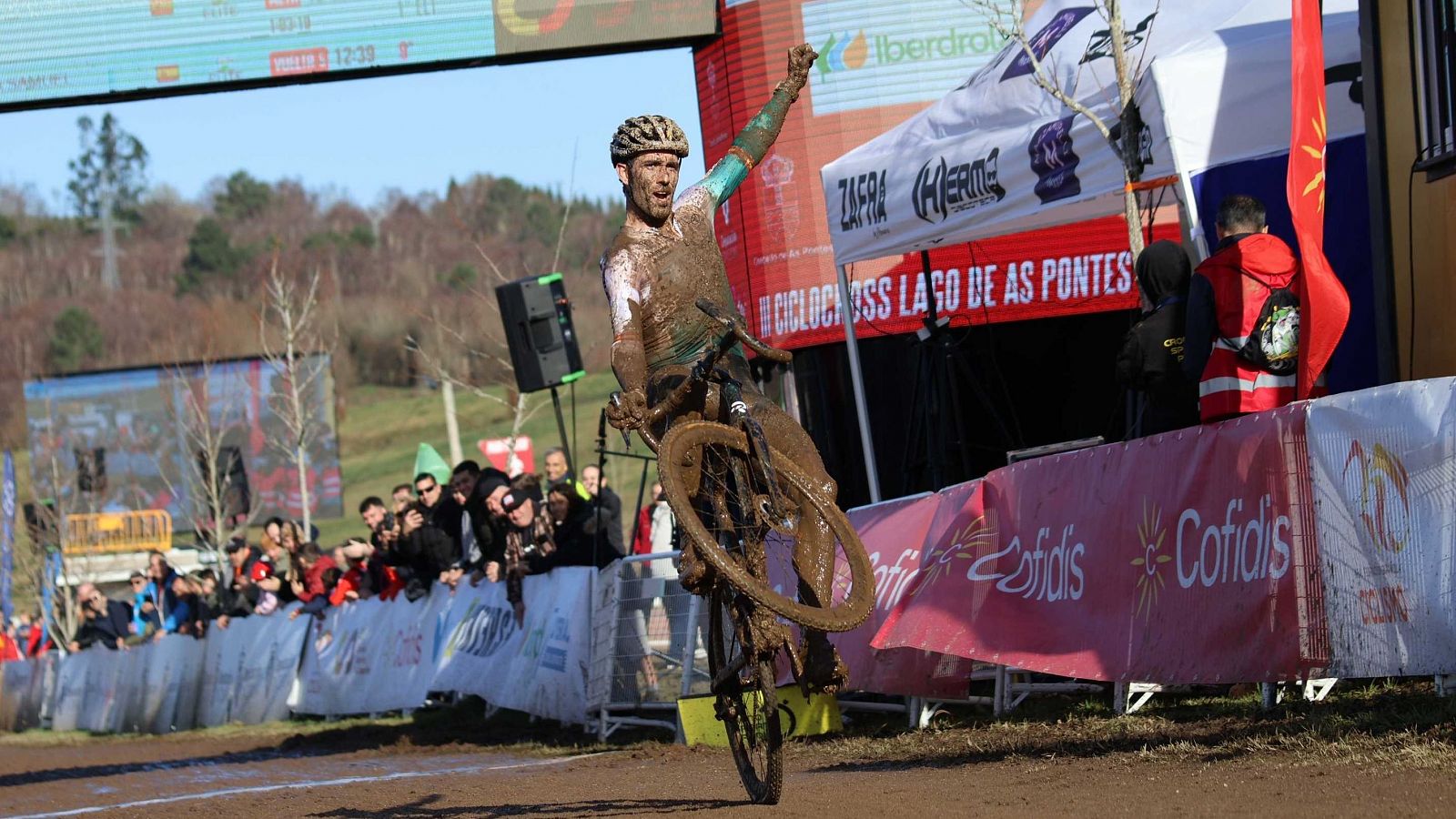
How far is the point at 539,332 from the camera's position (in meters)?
15.9

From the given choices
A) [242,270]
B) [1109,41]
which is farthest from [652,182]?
[242,270]

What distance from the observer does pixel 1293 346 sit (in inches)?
342

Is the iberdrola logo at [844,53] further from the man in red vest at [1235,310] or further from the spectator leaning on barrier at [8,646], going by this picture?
the spectator leaning on barrier at [8,646]

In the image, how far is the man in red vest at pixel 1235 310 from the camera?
28.5 feet

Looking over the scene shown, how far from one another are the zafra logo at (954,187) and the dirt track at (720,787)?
3776mm

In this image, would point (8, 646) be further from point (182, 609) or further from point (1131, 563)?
point (1131, 563)

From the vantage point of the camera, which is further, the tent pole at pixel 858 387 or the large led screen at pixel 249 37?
the large led screen at pixel 249 37

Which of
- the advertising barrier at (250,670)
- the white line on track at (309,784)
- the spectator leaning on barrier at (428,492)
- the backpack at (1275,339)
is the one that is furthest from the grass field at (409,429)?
the backpack at (1275,339)

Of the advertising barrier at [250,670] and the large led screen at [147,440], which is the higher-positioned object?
the large led screen at [147,440]

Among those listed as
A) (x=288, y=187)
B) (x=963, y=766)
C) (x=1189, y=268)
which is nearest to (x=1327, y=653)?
(x=963, y=766)

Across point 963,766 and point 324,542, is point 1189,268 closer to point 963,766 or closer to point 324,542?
point 963,766

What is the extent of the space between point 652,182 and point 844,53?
10613 millimetres

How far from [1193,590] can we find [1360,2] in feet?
12.2

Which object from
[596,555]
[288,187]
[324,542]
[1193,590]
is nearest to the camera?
[1193,590]
